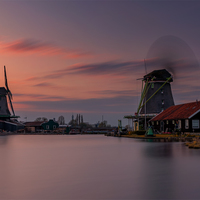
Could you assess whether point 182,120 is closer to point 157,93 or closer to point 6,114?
point 157,93

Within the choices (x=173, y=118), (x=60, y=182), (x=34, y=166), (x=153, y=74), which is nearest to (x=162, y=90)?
(x=153, y=74)

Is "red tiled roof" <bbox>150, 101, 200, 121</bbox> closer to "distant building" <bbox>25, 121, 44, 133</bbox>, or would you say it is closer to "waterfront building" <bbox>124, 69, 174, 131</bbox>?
"waterfront building" <bbox>124, 69, 174, 131</bbox>

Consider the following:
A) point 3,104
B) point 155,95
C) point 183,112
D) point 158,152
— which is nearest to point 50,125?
point 3,104

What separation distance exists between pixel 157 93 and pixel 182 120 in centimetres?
2030

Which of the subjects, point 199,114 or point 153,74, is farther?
point 153,74

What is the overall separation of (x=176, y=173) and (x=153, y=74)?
63.0 meters

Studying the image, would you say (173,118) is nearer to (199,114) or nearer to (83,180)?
(199,114)

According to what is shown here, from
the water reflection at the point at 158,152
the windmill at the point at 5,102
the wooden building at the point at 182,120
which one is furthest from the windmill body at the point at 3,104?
the water reflection at the point at 158,152

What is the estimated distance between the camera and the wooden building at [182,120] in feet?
182

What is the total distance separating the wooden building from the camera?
55594 millimetres

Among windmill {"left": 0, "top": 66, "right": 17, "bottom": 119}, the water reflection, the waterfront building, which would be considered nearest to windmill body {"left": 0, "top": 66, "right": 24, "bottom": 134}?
windmill {"left": 0, "top": 66, "right": 17, "bottom": 119}

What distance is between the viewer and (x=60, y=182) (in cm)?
1394

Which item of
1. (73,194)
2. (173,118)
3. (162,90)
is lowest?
(73,194)

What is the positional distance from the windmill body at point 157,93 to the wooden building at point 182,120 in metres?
7.59
